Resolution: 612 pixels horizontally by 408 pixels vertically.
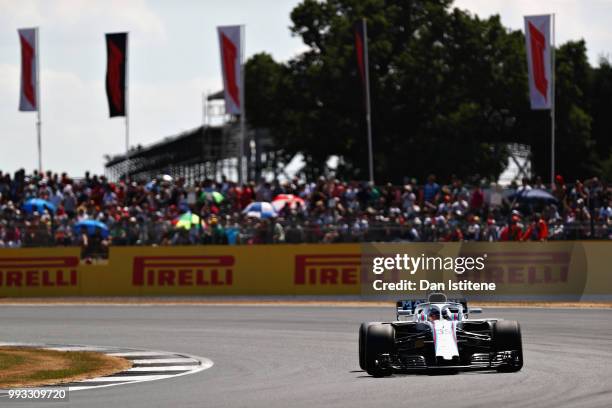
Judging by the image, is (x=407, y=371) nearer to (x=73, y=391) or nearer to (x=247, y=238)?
(x=73, y=391)

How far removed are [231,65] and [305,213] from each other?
879 centimetres

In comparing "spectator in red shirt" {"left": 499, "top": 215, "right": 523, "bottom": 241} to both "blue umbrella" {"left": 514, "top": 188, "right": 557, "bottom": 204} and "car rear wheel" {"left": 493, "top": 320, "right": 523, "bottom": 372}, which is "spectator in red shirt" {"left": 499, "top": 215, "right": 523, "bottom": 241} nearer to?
"blue umbrella" {"left": 514, "top": 188, "right": 557, "bottom": 204}

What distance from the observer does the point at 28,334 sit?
73.7 ft

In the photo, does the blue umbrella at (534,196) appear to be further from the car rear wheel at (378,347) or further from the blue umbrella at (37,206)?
the car rear wheel at (378,347)

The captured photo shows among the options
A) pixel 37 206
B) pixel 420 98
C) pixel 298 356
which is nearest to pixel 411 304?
pixel 298 356

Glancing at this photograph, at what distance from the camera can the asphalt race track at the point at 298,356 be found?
12.2 meters

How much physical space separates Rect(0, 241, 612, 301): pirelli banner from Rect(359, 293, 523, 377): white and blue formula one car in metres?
10.1

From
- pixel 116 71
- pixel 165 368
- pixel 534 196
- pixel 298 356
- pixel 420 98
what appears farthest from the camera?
pixel 420 98

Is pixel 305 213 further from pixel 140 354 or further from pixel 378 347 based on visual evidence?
pixel 378 347

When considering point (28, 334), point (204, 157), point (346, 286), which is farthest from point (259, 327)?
point (204, 157)

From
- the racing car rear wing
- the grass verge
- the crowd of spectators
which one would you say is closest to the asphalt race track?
the racing car rear wing

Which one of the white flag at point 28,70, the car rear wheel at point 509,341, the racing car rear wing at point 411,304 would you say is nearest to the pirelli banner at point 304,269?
the racing car rear wing at point 411,304

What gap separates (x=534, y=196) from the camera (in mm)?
30672

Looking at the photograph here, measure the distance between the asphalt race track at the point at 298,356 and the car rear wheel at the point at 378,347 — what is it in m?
0.18
